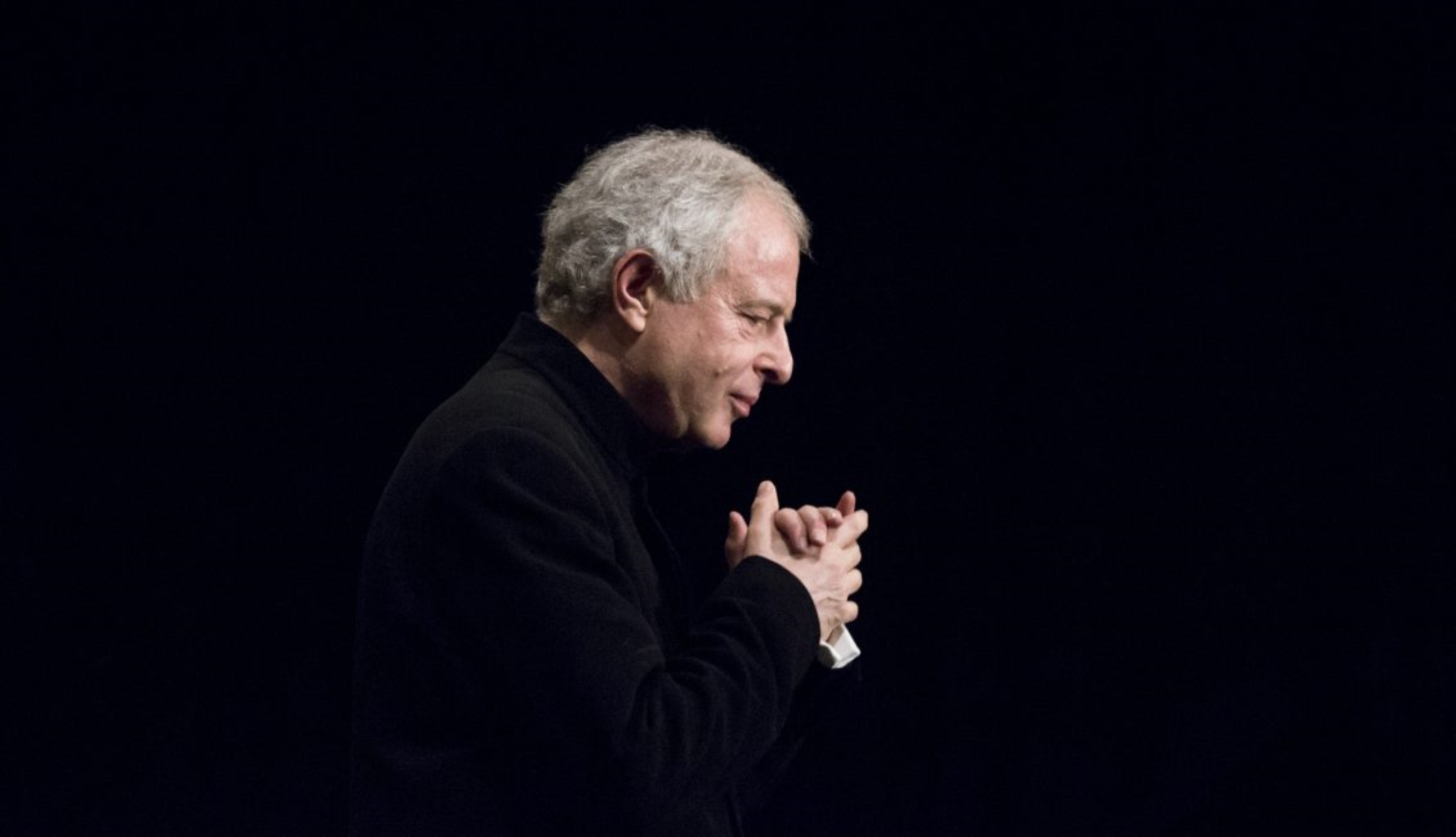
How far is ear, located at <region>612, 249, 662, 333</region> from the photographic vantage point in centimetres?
144

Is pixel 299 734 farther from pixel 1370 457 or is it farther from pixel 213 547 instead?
pixel 1370 457

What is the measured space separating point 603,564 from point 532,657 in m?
0.10

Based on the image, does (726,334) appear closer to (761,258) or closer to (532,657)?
(761,258)

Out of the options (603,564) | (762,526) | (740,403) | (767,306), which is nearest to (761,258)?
(767,306)

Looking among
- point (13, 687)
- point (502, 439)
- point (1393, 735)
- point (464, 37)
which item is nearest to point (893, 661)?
point (1393, 735)

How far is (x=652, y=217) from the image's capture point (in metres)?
1.45

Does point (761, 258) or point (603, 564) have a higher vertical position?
point (761, 258)

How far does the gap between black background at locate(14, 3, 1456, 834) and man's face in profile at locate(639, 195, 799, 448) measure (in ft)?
4.37

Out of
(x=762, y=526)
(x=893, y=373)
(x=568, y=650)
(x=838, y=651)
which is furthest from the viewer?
(x=893, y=373)

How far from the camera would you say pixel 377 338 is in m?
2.76

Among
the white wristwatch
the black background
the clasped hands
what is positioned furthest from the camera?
the black background

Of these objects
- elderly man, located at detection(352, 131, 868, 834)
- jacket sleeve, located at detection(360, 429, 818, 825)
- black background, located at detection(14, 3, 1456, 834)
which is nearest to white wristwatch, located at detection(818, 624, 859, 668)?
elderly man, located at detection(352, 131, 868, 834)

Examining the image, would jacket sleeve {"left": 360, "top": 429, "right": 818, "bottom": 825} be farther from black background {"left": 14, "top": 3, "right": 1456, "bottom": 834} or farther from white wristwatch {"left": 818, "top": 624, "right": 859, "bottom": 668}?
black background {"left": 14, "top": 3, "right": 1456, "bottom": 834}

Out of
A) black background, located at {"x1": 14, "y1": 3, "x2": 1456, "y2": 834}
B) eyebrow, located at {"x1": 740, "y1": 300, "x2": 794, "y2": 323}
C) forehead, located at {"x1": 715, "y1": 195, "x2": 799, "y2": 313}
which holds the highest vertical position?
forehead, located at {"x1": 715, "y1": 195, "x2": 799, "y2": 313}
